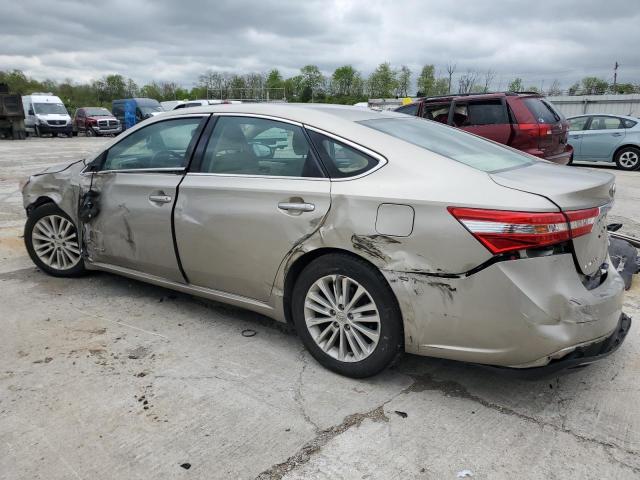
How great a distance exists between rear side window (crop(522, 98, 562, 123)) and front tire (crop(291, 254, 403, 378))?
6.78 metres

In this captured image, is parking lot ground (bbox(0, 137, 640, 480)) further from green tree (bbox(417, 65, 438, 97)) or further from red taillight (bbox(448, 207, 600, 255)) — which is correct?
green tree (bbox(417, 65, 438, 97))

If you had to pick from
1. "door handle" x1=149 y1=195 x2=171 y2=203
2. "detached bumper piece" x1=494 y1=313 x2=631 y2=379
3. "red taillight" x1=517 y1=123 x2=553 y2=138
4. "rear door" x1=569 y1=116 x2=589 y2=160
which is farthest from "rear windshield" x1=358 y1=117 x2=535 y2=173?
"rear door" x1=569 y1=116 x2=589 y2=160

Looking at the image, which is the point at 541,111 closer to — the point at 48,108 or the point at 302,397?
the point at 302,397

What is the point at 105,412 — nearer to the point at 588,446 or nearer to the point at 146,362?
the point at 146,362

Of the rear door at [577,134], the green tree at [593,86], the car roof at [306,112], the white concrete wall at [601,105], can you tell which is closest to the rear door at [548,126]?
the rear door at [577,134]

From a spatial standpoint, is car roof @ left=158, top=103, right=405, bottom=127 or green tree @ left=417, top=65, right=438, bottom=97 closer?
car roof @ left=158, top=103, right=405, bottom=127

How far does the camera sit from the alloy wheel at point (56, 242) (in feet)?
14.5

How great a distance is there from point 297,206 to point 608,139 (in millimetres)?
12208

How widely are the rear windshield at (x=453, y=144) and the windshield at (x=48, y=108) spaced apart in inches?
1193

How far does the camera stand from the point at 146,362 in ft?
10.4

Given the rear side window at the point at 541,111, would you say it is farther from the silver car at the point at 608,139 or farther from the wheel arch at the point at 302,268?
the wheel arch at the point at 302,268

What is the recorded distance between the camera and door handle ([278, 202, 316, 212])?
9.54ft

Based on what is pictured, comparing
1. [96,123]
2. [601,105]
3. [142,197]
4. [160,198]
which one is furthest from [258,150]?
[96,123]

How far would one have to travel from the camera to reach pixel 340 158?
9.66 ft
